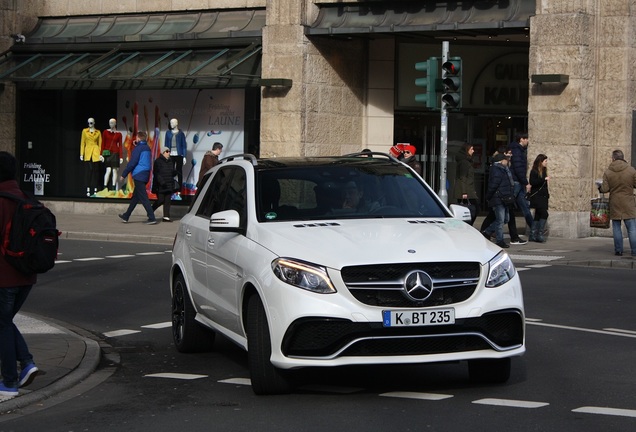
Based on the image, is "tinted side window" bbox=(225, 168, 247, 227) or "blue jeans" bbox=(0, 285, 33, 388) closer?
"blue jeans" bbox=(0, 285, 33, 388)

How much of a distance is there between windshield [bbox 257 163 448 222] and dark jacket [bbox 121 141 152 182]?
687 inches

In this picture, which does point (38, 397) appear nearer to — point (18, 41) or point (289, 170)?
point (289, 170)

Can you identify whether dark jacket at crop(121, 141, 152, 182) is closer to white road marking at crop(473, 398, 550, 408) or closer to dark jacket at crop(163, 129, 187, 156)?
dark jacket at crop(163, 129, 187, 156)

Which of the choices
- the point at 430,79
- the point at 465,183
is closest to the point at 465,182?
the point at 465,183

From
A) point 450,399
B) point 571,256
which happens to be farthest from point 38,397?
point 571,256

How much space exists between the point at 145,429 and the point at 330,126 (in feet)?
66.1

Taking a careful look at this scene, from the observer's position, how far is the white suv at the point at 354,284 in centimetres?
774

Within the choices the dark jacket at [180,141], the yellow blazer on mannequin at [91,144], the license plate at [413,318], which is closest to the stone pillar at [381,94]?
the dark jacket at [180,141]

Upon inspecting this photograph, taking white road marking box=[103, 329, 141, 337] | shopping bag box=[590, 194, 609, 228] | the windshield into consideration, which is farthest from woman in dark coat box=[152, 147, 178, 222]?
the windshield

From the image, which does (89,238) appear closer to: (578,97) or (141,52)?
(141,52)

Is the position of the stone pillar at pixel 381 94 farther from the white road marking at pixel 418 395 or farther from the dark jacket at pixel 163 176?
the white road marking at pixel 418 395

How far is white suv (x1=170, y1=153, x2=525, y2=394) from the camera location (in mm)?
7742

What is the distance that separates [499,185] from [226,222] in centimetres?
1344

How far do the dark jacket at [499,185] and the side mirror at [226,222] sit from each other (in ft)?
43.5
